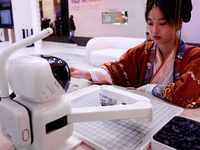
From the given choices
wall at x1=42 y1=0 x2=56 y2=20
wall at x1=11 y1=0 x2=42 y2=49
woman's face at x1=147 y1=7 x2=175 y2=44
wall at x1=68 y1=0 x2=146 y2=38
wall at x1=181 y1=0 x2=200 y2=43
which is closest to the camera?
woman's face at x1=147 y1=7 x2=175 y2=44

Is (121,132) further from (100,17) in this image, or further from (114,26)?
(100,17)

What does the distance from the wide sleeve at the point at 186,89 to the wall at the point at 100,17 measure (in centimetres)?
420

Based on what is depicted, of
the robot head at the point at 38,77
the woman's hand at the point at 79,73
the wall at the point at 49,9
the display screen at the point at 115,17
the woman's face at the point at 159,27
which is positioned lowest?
the woman's hand at the point at 79,73

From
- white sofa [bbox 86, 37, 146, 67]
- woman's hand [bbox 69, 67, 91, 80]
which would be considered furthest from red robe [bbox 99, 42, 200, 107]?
white sofa [bbox 86, 37, 146, 67]

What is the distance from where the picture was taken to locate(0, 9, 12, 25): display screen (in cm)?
871

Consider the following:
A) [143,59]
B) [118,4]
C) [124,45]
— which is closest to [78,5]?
[118,4]

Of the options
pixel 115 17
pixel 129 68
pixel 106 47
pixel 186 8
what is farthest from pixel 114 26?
pixel 186 8

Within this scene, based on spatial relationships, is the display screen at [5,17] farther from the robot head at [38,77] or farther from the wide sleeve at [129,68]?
the robot head at [38,77]

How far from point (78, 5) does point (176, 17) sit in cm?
669

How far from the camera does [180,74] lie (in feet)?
3.10

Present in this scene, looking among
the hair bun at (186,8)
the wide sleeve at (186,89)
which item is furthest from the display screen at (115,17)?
the wide sleeve at (186,89)

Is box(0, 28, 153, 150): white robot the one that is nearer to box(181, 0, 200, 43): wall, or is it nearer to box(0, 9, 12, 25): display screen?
box(181, 0, 200, 43): wall

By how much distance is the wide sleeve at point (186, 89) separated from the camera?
0.76 meters

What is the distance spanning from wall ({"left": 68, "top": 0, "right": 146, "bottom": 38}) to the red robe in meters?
3.97
